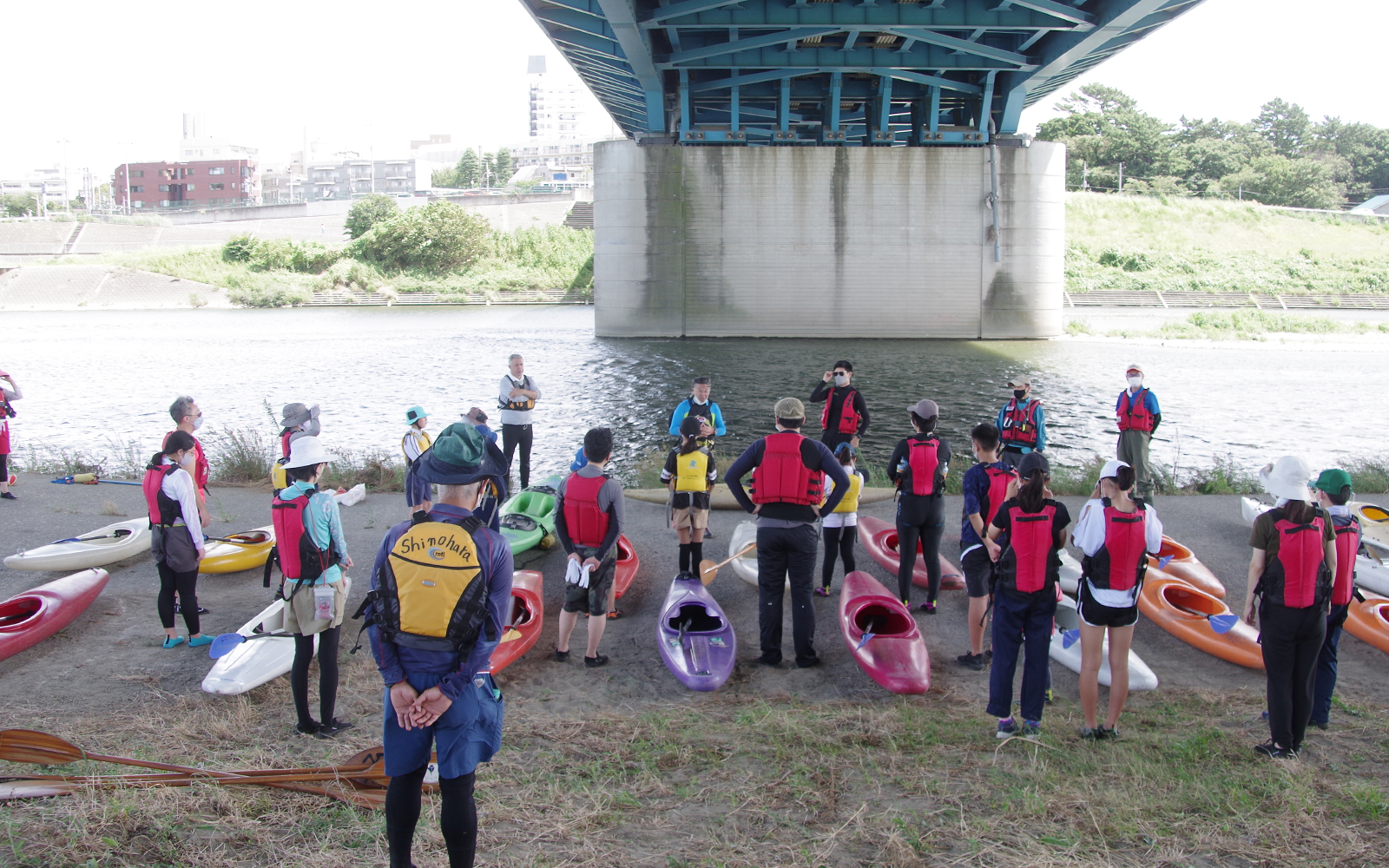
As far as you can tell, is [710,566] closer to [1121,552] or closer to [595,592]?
[595,592]

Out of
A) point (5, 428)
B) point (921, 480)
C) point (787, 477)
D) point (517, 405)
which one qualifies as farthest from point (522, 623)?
point (5, 428)

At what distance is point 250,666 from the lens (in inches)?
210

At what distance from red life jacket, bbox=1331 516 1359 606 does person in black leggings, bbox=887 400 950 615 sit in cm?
228

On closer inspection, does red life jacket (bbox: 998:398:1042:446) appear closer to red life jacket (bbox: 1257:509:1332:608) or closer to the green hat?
the green hat

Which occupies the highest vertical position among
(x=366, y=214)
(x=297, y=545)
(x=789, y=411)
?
(x=366, y=214)

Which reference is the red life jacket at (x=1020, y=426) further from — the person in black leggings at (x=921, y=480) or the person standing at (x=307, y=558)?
the person standing at (x=307, y=558)

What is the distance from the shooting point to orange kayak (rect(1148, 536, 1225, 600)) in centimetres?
723

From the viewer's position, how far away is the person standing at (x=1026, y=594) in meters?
4.40

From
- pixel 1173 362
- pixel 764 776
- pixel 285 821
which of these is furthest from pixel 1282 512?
pixel 1173 362

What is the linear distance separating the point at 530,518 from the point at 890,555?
11.5 ft

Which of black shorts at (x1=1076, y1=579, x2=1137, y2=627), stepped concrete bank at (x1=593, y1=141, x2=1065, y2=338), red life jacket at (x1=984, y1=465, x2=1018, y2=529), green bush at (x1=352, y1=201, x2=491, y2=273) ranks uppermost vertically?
green bush at (x1=352, y1=201, x2=491, y2=273)

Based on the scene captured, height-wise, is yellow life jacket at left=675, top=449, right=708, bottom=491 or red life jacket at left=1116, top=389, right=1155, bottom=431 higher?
red life jacket at left=1116, top=389, right=1155, bottom=431

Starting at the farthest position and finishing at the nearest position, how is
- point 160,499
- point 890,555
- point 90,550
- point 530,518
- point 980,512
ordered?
point 530,518 < point 890,555 < point 90,550 < point 980,512 < point 160,499

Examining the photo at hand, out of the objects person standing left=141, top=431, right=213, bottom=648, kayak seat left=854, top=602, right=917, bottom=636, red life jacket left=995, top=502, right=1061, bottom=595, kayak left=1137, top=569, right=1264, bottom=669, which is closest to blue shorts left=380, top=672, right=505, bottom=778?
red life jacket left=995, top=502, right=1061, bottom=595
